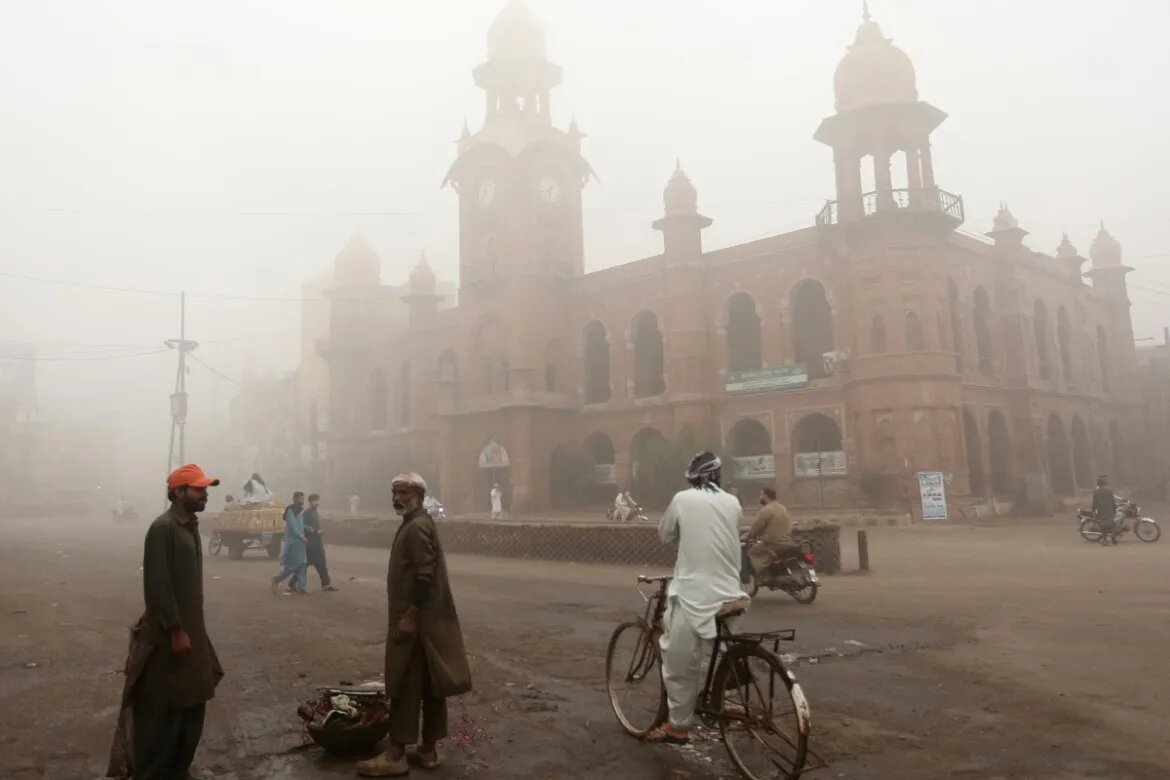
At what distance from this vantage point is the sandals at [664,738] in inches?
180

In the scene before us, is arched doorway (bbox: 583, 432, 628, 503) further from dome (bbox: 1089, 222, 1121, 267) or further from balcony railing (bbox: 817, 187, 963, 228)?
dome (bbox: 1089, 222, 1121, 267)

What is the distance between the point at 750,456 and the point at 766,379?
121 inches

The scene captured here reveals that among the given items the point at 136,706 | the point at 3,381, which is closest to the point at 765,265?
the point at 136,706

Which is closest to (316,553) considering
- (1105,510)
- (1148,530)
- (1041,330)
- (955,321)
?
(1105,510)

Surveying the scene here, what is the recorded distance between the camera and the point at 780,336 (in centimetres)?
2989

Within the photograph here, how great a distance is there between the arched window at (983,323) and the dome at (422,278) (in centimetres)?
2685

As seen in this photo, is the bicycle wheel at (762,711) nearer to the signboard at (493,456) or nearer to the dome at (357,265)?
the signboard at (493,456)

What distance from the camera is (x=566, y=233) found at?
127 ft

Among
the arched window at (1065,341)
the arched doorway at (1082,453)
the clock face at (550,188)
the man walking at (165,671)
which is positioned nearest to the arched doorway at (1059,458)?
the arched doorway at (1082,453)

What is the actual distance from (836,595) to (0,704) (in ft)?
29.8

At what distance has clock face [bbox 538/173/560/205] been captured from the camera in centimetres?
3816

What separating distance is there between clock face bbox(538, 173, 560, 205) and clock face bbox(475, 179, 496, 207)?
220 cm

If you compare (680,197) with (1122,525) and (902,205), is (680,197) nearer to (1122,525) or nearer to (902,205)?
(902,205)

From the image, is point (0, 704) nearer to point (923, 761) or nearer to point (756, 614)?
point (923, 761)
